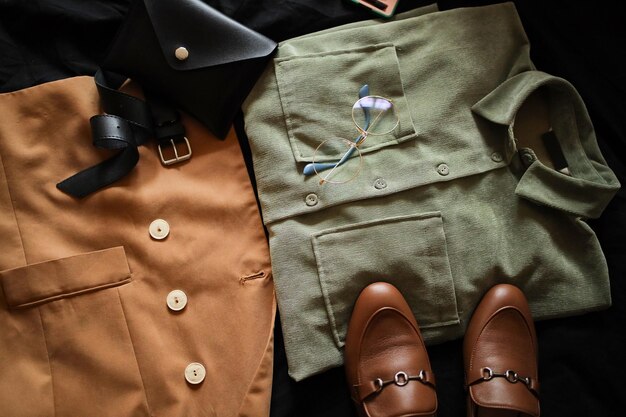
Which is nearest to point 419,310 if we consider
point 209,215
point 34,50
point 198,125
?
point 209,215

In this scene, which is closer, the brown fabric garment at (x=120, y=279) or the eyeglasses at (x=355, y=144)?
the brown fabric garment at (x=120, y=279)

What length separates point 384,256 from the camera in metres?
1.11

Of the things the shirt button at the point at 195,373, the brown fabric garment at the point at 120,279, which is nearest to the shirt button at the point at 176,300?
the brown fabric garment at the point at 120,279

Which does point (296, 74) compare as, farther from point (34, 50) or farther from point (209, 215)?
point (34, 50)

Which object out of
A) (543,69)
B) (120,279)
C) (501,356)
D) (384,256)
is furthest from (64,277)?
(543,69)

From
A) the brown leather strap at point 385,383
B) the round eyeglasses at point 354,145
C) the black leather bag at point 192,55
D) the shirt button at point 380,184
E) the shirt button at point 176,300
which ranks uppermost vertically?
the black leather bag at point 192,55

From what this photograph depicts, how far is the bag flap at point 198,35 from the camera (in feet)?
3.60

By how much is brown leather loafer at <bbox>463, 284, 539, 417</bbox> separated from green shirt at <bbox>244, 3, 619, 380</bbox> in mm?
37

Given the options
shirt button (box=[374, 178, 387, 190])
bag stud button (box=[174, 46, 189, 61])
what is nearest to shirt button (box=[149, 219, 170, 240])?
bag stud button (box=[174, 46, 189, 61])

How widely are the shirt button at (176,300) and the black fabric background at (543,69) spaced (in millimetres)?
237

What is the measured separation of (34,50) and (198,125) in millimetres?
417

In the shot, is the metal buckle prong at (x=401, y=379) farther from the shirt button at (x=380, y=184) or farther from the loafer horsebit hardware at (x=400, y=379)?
the shirt button at (x=380, y=184)

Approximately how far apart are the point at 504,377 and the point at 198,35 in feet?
3.36

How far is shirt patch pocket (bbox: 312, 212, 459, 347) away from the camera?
3.64ft
